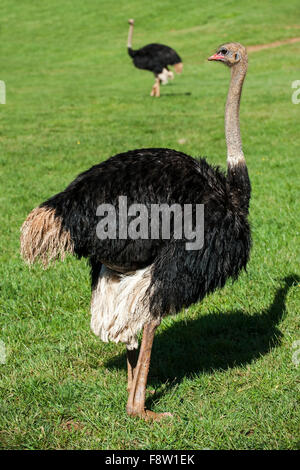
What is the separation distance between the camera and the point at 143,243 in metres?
3.37

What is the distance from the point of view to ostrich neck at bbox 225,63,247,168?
157 inches

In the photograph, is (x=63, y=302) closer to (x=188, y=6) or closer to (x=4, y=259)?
(x=4, y=259)

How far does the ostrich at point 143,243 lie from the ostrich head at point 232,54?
0.89 m

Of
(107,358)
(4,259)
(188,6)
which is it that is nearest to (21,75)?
(188,6)

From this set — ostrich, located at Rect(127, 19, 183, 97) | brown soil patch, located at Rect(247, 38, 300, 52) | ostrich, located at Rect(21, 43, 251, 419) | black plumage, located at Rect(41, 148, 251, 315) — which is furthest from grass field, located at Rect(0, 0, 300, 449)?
brown soil patch, located at Rect(247, 38, 300, 52)

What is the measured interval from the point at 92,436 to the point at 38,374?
0.78 metres

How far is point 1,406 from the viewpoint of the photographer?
3.70 m

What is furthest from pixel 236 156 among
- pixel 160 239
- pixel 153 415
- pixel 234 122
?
pixel 153 415

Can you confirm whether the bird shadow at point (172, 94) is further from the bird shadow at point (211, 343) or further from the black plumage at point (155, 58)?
the bird shadow at point (211, 343)

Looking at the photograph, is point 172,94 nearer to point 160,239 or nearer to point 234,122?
point 234,122

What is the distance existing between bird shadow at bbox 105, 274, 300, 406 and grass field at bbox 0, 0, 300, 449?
0.04ft

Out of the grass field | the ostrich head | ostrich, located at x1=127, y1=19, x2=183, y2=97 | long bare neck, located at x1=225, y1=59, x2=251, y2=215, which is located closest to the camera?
the grass field

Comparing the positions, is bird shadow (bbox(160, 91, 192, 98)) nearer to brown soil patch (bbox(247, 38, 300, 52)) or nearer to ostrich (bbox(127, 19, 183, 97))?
ostrich (bbox(127, 19, 183, 97))

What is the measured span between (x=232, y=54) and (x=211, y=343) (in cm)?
204
